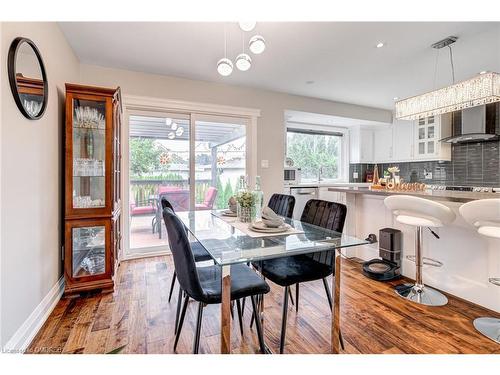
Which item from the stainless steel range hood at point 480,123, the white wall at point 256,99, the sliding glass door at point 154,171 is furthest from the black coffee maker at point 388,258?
the sliding glass door at point 154,171

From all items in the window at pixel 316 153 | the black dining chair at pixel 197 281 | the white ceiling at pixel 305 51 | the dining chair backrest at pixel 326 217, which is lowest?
the black dining chair at pixel 197 281

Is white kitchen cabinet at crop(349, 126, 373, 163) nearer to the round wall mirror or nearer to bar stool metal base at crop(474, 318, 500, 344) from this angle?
bar stool metal base at crop(474, 318, 500, 344)

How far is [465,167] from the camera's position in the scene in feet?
14.6

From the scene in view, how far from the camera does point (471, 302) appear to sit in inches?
87.4

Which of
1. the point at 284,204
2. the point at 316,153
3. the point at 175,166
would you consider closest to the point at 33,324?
the point at 284,204

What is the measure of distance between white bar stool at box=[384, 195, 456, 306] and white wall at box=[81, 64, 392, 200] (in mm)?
2185

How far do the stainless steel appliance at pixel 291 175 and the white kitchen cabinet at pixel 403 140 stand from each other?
84.0 inches

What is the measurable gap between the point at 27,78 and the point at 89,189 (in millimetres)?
1051

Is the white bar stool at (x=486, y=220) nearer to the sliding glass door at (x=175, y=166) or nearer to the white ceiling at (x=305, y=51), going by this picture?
the white ceiling at (x=305, y=51)

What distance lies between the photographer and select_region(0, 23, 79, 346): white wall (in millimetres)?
1517

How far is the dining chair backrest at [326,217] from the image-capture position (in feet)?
5.91
